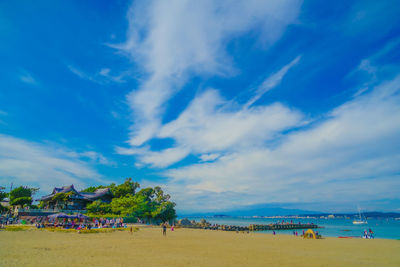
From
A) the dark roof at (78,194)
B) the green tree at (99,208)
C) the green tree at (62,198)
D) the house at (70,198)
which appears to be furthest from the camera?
the dark roof at (78,194)

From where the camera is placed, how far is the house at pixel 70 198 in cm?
4925

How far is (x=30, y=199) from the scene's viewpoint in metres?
54.7

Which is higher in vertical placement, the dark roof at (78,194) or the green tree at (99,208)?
the dark roof at (78,194)

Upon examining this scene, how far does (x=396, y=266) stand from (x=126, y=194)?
168 ft

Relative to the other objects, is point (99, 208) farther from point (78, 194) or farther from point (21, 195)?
point (21, 195)

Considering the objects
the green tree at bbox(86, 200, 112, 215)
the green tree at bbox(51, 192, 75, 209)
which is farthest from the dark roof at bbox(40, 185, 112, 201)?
the green tree at bbox(86, 200, 112, 215)

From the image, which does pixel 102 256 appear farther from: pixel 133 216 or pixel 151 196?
pixel 151 196

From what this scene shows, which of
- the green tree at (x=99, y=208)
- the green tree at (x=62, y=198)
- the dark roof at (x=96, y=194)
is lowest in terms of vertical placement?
the green tree at (x=99, y=208)

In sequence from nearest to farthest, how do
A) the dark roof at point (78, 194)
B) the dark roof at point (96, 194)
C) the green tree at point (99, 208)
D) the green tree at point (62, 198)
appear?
the green tree at point (99, 208), the green tree at point (62, 198), the dark roof at point (78, 194), the dark roof at point (96, 194)

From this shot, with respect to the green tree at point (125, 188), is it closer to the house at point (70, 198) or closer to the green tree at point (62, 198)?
the house at point (70, 198)

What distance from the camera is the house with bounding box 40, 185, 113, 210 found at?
4925 cm

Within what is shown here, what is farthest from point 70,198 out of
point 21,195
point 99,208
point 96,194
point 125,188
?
point 21,195

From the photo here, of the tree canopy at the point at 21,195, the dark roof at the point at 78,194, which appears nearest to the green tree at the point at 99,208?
the dark roof at the point at 78,194

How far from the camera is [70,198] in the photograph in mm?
49781
